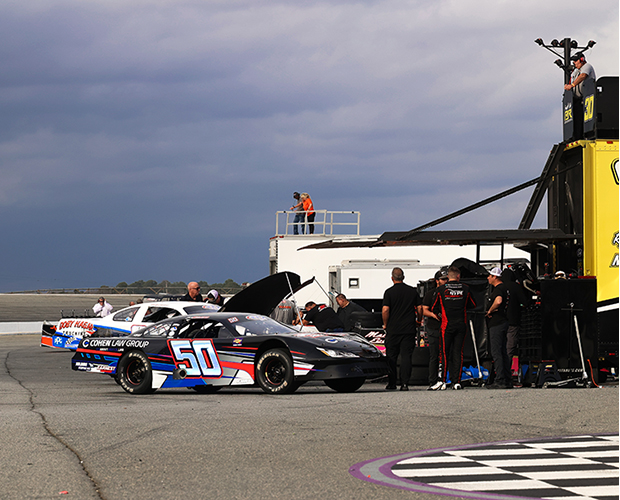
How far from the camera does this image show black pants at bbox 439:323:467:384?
39.5 ft

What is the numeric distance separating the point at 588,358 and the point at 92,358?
724 cm

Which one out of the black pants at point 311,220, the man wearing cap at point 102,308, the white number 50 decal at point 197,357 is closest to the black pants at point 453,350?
the white number 50 decal at point 197,357

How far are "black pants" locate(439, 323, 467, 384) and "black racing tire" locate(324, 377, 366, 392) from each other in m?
1.19

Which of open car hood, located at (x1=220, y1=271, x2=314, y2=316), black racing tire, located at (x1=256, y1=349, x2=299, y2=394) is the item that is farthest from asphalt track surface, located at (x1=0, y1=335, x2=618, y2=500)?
open car hood, located at (x1=220, y1=271, x2=314, y2=316)

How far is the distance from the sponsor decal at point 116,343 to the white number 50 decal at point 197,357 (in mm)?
541

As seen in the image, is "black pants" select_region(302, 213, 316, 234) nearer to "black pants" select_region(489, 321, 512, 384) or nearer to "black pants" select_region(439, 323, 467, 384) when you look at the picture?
"black pants" select_region(439, 323, 467, 384)

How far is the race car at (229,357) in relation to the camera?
38.3 feet

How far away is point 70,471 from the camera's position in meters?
6.01

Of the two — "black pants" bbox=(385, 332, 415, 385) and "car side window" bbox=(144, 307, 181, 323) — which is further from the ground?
"car side window" bbox=(144, 307, 181, 323)

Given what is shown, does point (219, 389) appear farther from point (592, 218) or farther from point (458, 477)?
point (458, 477)

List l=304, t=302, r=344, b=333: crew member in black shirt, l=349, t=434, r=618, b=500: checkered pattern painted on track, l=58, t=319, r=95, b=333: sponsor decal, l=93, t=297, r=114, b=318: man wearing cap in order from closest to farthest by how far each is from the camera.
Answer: l=349, t=434, r=618, b=500: checkered pattern painted on track → l=304, t=302, r=344, b=333: crew member in black shirt → l=58, t=319, r=95, b=333: sponsor decal → l=93, t=297, r=114, b=318: man wearing cap

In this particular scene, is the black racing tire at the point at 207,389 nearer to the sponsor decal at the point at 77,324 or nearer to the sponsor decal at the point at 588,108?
the sponsor decal at the point at 77,324

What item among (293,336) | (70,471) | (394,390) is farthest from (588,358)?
(70,471)

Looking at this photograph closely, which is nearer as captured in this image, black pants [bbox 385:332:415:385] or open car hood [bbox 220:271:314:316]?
black pants [bbox 385:332:415:385]
